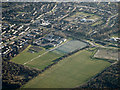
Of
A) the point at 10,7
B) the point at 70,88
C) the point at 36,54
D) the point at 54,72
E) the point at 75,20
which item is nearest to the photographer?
the point at 70,88

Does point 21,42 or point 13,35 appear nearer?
point 21,42

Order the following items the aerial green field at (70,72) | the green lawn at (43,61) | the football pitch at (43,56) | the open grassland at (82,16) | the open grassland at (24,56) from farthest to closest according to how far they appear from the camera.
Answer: the open grassland at (82,16), the open grassland at (24,56), the football pitch at (43,56), the green lawn at (43,61), the aerial green field at (70,72)

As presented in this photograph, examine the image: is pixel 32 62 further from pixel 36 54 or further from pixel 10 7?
pixel 10 7

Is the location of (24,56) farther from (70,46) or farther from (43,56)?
(70,46)

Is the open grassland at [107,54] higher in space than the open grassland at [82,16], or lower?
lower

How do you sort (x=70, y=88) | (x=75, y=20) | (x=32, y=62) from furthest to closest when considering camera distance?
(x=75, y=20) < (x=32, y=62) < (x=70, y=88)

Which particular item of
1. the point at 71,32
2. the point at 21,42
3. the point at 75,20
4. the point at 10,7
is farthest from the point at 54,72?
the point at 10,7

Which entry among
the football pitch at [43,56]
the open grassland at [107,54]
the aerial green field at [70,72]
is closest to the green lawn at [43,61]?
the football pitch at [43,56]

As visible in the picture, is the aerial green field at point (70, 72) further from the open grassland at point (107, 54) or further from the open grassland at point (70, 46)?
the open grassland at point (70, 46)

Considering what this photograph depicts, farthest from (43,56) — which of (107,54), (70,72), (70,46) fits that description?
(107,54)
